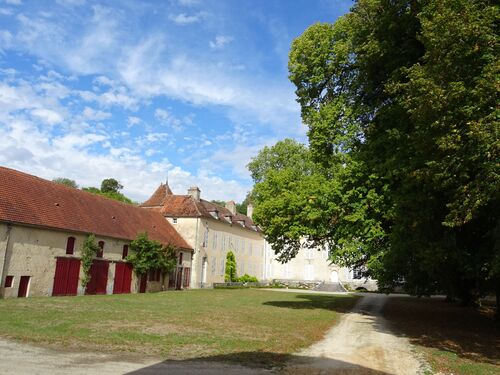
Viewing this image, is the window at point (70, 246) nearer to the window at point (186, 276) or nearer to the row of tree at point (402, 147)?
the row of tree at point (402, 147)

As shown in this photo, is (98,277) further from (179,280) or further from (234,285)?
(234,285)

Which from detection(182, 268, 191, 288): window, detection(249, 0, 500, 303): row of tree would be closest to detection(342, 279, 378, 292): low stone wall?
detection(182, 268, 191, 288): window

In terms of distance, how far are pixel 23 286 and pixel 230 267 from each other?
29.7 meters

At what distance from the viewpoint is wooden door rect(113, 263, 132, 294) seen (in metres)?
31.6

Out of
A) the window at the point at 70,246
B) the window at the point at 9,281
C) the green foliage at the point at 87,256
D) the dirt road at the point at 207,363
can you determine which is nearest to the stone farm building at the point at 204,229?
the green foliage at the point at 87,256

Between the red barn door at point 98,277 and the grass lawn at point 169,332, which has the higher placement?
the red barn door at point 98,277

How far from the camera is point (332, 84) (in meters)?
22.5

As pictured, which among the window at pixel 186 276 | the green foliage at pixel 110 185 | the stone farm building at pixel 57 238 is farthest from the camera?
the green foliage at pixel 110 185

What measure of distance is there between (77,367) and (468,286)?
63.2ft

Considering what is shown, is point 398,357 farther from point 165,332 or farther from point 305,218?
point 305,218

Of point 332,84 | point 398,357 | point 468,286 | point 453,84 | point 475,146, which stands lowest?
point 398,357

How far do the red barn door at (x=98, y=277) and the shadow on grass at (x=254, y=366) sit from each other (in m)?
21.3

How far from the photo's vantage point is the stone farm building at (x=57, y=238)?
2367 cm

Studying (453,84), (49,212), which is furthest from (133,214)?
(453,84)
